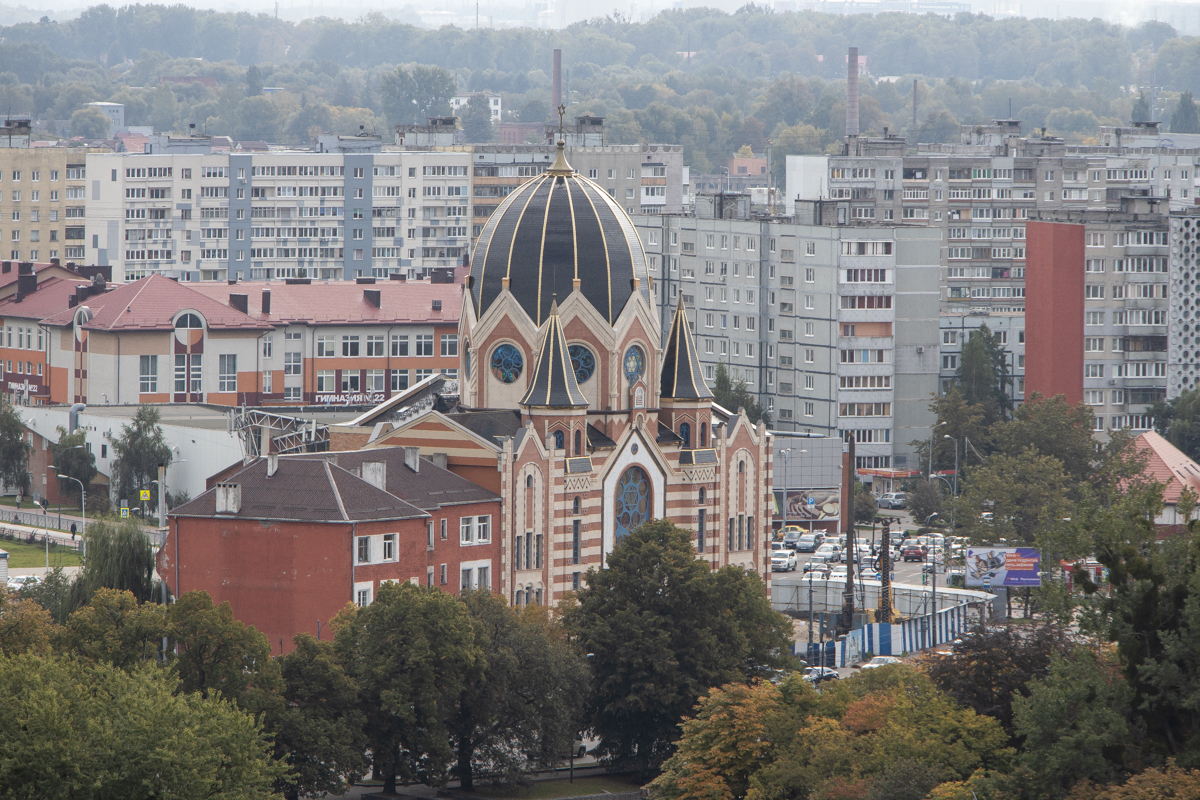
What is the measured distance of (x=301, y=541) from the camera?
91.9 metres

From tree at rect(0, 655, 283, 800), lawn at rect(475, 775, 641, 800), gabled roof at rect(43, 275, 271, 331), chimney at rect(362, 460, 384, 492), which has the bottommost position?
lawn at rect(475, 775, 641, 800)

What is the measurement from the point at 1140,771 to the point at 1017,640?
13931 mm

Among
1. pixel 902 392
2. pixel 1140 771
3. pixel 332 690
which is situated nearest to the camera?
pixel 1140 771

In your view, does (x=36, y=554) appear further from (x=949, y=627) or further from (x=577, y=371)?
(x=949, y=627)

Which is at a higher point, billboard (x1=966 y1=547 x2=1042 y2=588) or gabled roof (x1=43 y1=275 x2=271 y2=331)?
gabled roof (x1=43 y1=275 x2=271 y2=331)

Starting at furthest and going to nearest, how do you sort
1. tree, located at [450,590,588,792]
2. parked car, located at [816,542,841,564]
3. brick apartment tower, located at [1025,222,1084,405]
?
brick apartment tower, located at [1025,222,1084,405] → parked car, located at [816,542,841,564] → tree, located at [450,590,588,792]

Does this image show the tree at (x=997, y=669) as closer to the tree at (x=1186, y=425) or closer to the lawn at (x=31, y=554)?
the lawn at (x=31, y=554)

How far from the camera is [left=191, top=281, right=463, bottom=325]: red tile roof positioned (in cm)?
16362

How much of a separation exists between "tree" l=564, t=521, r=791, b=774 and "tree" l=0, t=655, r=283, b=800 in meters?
20.2

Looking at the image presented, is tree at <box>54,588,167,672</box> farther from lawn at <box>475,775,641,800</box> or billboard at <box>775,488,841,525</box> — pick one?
billboard at <box>775,488,841,525</box>

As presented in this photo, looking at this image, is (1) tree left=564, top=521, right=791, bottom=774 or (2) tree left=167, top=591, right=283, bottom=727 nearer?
(2) tree left=167, top=591, right=283, bottom=727

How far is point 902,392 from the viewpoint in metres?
160

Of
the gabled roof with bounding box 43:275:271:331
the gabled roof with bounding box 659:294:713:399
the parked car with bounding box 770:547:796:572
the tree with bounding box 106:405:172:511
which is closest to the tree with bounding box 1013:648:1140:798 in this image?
the gabled roof with bounding box 659:294:713:399

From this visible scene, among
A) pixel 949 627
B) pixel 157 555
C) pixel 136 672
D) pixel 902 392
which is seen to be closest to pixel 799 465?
pixel 902 392
